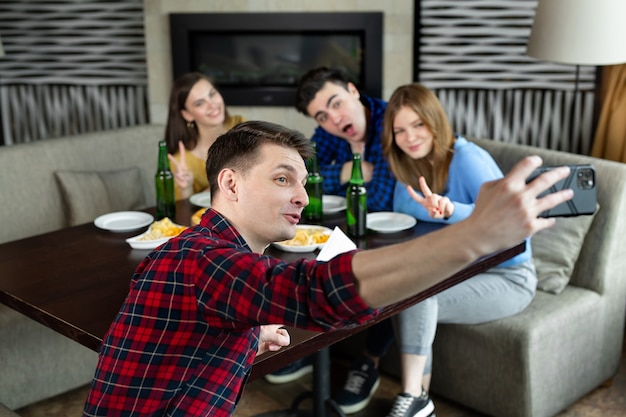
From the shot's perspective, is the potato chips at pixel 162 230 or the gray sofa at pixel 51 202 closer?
the potato chips at pixel 162 230

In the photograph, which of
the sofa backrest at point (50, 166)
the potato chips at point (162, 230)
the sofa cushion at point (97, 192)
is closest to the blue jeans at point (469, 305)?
the potato chips at point (162, 230)

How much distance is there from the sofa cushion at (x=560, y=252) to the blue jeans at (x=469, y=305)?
0.17 m

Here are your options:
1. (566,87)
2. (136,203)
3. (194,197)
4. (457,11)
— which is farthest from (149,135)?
(566,87)

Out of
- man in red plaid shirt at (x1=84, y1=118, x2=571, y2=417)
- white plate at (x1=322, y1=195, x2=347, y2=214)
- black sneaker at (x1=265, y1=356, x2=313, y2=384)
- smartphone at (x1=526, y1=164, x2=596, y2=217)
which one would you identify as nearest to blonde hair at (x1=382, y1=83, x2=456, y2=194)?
white plate at (x1=322, y1=195, x2=347, y2=214)

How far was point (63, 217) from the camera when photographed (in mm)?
3484

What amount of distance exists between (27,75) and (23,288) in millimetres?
3229

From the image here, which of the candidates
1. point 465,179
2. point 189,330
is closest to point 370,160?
point 465,179

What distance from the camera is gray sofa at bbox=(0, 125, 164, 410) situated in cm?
296

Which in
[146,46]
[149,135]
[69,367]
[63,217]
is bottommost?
[69,367]

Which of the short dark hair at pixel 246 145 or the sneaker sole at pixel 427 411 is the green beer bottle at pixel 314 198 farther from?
the short dark hair at pixel 246 145

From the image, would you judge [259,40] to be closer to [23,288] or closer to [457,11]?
[457,11]

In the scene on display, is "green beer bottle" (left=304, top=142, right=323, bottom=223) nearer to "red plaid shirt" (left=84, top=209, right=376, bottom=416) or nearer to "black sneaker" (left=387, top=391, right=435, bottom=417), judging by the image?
"black sneaker" (left=387, top=391, right=435, bottom=417)

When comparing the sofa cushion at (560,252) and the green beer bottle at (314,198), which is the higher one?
the green beer bottle at (314,198)

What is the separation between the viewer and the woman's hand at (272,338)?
1.73m
